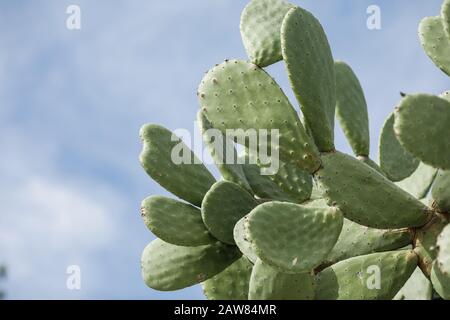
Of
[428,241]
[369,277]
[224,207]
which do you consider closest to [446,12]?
[428,241]

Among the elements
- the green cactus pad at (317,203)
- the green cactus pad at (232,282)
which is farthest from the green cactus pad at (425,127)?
the green cactus pad at (232,282)

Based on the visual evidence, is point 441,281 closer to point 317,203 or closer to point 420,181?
point 317,203

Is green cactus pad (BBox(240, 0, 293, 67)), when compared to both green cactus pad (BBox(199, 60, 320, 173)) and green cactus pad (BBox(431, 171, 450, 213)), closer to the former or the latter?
green cactus pad (BBox(199, 60, 320, 173))

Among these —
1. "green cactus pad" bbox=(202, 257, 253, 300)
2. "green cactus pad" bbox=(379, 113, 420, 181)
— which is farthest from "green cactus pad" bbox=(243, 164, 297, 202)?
"green cactus pad" bbox=(379, 113, 420, 181)

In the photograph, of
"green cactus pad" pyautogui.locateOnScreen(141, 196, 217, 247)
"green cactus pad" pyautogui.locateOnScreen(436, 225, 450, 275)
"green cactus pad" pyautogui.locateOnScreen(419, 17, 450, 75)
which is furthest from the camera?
"green cactus pad" pyautogui.locateOnScreen(419, 17, 450, 75)

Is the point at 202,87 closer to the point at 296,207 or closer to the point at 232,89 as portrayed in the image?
the point at 232,89

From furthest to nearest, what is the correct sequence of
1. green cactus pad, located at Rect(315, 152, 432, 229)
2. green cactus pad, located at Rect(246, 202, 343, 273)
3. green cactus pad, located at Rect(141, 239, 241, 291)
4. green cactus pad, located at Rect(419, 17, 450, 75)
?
green cactus pad, located at Rect(419, 17, 450, 75) < green cactus pad, located at Rect(141, 239, 241, 291) < green cactus pad, located at Rect(315, 152, 432, 229) < green cactus pad, located at Rect(246, 202, 343, 273)
